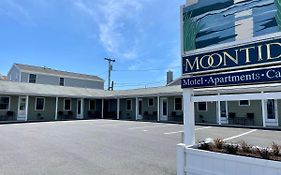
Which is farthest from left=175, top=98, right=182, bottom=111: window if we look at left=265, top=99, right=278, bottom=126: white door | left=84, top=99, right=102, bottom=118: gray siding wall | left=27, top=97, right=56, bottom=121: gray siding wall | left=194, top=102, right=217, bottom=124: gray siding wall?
left=27, top=97, right=56, bottom=121: gray siding wall

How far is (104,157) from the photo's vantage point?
6621 millimetres

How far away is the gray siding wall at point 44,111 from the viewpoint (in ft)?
71.0

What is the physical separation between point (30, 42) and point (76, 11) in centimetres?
982

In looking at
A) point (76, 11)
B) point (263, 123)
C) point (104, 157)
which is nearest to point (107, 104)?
point (76, 11)

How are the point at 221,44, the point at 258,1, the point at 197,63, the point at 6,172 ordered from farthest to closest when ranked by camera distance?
the point at 6,172
the point at 197,63
the point at 221,44
the point at 258,1

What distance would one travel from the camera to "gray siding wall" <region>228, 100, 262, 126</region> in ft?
53.3

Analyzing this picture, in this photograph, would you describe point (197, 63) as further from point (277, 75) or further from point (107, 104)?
point (107, 104)

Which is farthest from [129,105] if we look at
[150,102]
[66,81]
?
[66,81]

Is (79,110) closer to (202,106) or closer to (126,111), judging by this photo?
(126,111)

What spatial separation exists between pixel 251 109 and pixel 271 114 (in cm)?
133

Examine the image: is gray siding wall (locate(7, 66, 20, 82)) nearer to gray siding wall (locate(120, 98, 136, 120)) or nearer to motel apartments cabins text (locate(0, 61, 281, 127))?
motel apartments cabins text (locate(0, 61, 281, 127))

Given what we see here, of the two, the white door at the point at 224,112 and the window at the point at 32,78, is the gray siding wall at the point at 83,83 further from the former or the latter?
the white door at the point at 224,112

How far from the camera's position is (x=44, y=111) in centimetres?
2264

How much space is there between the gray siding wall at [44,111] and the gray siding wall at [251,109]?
17.5m
